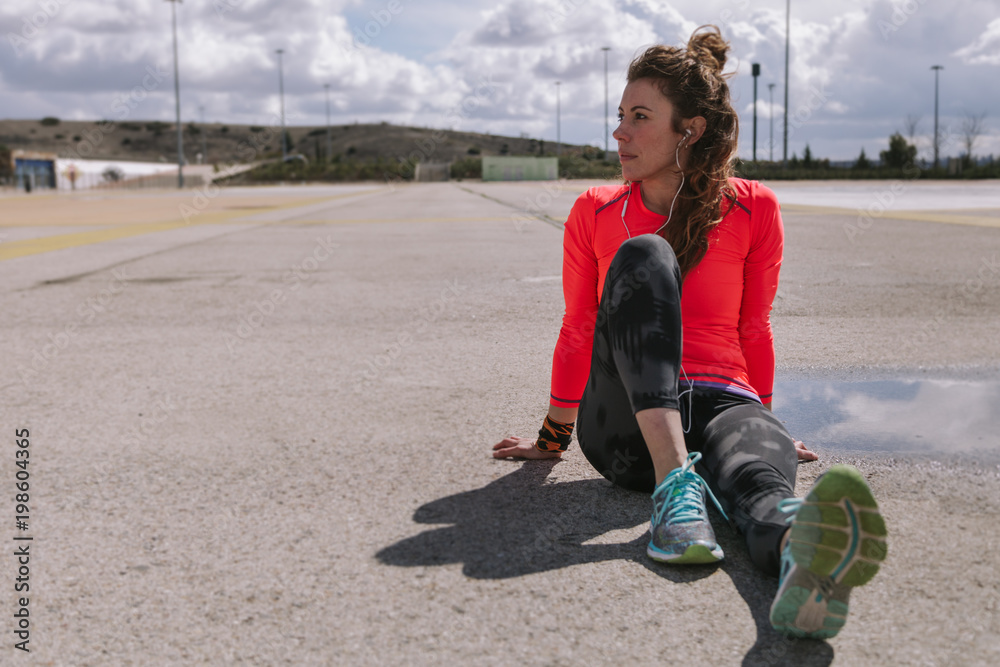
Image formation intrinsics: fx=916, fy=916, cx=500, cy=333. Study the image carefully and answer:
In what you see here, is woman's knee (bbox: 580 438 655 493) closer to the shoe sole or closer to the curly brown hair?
Answer: the shoe sole

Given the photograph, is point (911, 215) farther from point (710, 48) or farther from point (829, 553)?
point (829, 553)

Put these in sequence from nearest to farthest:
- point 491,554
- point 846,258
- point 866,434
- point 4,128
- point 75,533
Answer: point 491,554 < point 75,533 < point 866,434 < point 846,258 < point 4,128

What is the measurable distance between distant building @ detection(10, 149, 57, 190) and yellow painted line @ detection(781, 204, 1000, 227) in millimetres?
57999

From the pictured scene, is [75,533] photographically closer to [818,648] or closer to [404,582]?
[404,582]

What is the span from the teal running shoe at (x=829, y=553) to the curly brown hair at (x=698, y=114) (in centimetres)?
92

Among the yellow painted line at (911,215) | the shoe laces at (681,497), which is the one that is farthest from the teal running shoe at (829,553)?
the yellow painted line at (911,215)

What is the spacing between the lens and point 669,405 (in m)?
2.16

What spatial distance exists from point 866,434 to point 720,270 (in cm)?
109

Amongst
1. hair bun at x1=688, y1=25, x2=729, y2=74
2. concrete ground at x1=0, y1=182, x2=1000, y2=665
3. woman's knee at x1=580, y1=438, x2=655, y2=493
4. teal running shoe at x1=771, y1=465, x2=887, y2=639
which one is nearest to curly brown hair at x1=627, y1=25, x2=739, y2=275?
hair bun at x1=688, y1=25, x2=729, y2=74

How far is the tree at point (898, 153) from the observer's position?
5684 cm

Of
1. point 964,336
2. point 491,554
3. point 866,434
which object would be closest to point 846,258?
point 964,336

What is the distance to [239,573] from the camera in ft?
7.02

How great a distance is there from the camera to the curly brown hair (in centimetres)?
241

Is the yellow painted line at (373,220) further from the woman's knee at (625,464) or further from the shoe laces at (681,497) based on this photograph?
the shoe laces at (681,497)
